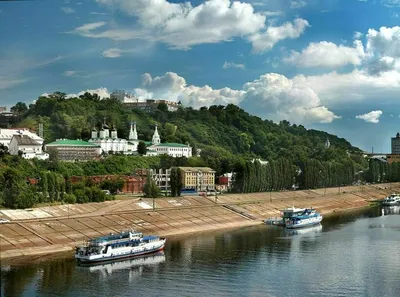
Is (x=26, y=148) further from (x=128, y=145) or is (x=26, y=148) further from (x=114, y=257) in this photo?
(x=114, y=257)

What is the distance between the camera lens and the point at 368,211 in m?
106

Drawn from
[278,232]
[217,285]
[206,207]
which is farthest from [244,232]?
[217,285]

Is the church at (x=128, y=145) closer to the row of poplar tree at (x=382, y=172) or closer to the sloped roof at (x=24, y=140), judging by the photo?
the sloped roof at (x=24, y=140)

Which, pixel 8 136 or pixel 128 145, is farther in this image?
pixel 128 145

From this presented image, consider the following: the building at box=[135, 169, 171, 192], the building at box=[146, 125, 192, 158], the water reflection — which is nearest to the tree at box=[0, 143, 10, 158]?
the building at box=[135, 169, 171, 192]

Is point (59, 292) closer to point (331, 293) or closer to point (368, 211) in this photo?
point (331, 293)

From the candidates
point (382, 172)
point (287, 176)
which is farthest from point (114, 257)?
point (382, 172)

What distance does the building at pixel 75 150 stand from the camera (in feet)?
417

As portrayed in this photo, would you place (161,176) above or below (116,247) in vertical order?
above

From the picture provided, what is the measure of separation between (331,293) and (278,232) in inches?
1297

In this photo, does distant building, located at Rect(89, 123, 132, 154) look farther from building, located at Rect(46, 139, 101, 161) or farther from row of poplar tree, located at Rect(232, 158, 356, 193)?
row of poplar tree, located at Rect(232, 158, 356, 193)

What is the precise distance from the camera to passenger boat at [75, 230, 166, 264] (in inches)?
2021

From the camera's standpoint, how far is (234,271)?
4762cm

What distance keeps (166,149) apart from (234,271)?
101 meters
